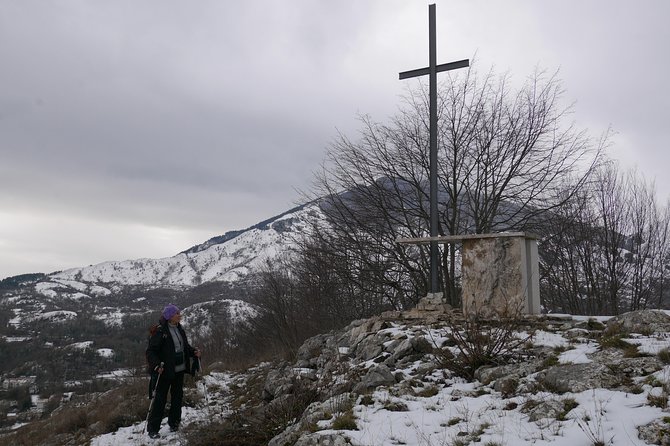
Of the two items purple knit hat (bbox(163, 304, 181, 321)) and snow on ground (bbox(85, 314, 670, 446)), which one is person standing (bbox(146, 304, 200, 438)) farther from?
snow on ground (bbox(85, 314, 670, 446))

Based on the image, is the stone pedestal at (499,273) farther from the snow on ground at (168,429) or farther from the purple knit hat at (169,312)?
the purple knit hat at (169,312)

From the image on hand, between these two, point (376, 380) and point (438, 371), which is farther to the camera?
point (438, 371)

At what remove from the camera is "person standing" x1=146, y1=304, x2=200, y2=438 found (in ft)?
24.9

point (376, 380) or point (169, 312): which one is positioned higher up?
point (169, 312)

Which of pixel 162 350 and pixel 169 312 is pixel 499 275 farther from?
pixel 162 350

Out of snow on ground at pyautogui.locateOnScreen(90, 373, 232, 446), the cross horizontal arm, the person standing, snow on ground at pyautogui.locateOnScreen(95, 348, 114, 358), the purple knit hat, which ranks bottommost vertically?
snow on ground at pyautogui.locateOnScreen(95, 348, 114, 358)

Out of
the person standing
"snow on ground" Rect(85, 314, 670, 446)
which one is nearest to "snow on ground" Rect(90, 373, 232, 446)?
the person standing

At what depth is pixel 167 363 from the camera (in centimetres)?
763

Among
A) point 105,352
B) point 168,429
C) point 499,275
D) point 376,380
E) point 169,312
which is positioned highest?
point 499,275

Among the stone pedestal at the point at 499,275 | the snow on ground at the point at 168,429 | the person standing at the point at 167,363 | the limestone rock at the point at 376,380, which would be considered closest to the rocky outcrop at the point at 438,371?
the limestone rock at the point at 376,380

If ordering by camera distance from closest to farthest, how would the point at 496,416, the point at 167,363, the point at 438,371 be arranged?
the point at 496,416 → the point at 438,371 → the point at 167,363

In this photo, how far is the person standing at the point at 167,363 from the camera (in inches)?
299

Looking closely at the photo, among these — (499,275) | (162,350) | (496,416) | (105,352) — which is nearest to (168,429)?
(162,350)

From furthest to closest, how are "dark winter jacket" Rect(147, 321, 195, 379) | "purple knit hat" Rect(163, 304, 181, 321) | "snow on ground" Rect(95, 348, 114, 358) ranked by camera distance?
"snow on ground" Rect(95, 348, 114, 358), "purple knit hat" Rect(163, 304, 181, 321), "dark winter jacket" Rect(147, 321, 195, 379)
